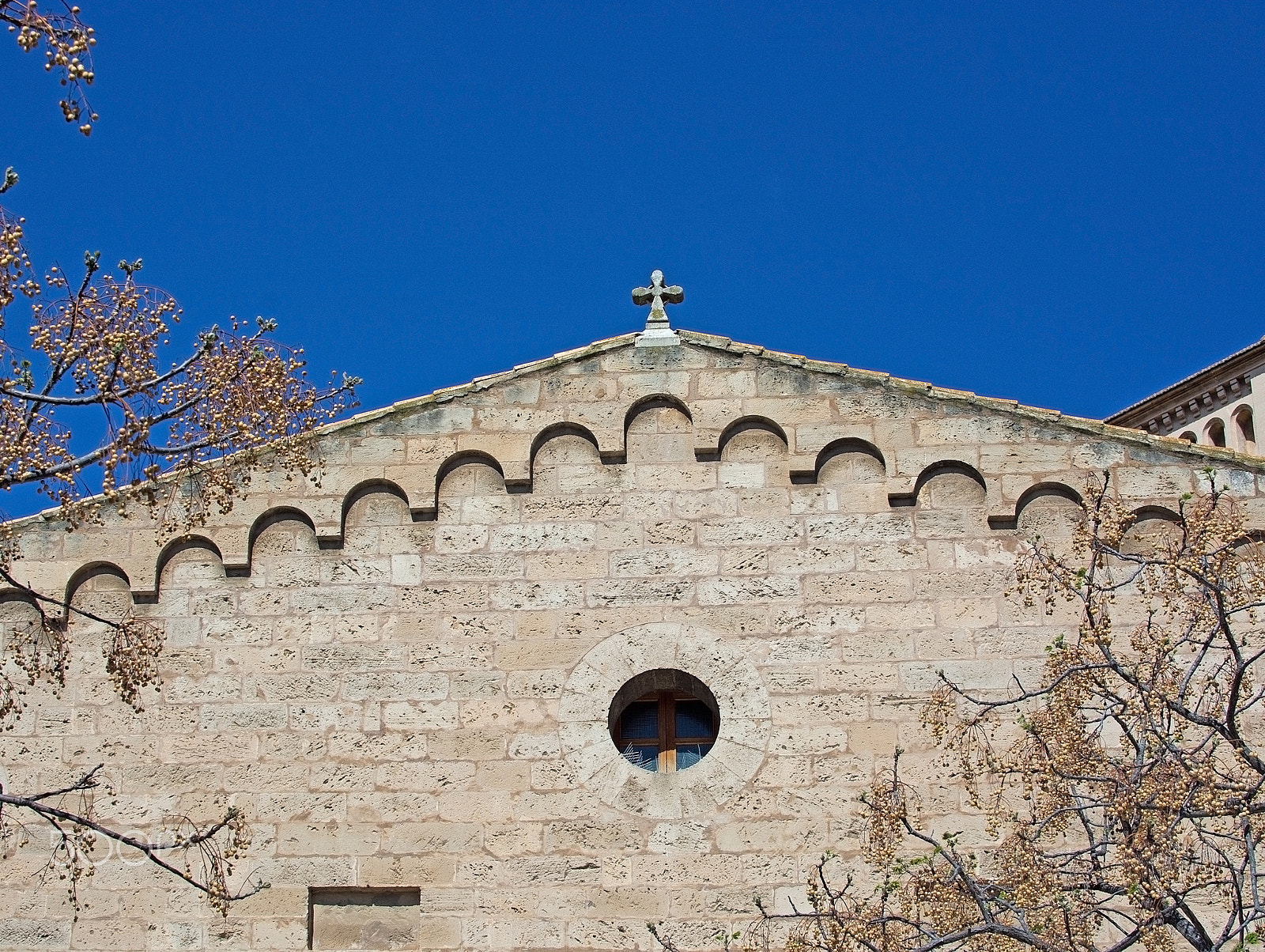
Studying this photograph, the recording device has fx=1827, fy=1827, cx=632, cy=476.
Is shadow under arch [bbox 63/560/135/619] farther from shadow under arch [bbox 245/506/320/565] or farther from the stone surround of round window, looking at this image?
the stone surround of round window

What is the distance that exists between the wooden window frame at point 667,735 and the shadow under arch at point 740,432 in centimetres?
134

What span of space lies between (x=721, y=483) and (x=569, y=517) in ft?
2.88

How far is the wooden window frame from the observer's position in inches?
392

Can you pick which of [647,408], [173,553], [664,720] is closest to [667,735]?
[664,720]

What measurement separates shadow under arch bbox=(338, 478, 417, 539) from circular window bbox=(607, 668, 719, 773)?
159 cm

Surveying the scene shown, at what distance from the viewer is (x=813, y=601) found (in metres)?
9.96

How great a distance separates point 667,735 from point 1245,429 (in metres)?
17.9

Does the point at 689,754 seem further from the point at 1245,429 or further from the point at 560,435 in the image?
the point at 1245,429

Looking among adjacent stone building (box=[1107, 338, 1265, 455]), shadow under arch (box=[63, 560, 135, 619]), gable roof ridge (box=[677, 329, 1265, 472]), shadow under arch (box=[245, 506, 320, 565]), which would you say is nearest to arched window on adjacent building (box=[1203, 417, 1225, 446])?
adjacent stone building (box=[1107, 338, 1265, 455])

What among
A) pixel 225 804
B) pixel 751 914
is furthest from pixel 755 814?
pixel 225 804

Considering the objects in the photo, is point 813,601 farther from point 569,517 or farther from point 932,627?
point 569,517

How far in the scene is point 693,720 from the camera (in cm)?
1004

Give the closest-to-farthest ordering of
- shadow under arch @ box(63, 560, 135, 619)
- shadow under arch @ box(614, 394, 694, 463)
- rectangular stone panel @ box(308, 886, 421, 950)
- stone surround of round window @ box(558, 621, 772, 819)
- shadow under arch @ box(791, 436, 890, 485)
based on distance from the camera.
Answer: rectangular stone panel @ box(308, 886, 421, 950) → stone surround of round window @ box(558, 621, 772, 819) → shadow under arch @ box(63, 560, 135, 619) → shadow under arch @ box(791, 436, 890, 485) → shadow under arch @ box(614, 394, 694, 463)

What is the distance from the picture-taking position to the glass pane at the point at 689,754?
32.6 ft
